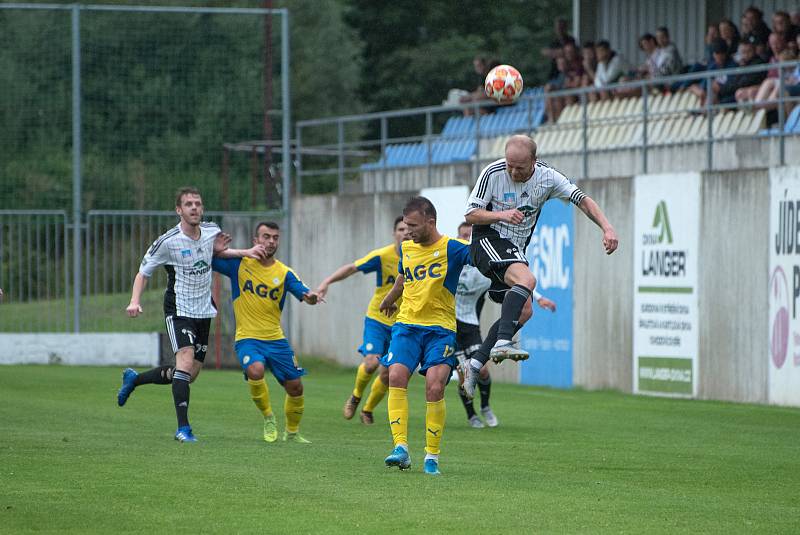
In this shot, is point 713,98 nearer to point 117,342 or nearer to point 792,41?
point 792,41

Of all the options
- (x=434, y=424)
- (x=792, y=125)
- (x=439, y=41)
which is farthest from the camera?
(x=439, y=41)

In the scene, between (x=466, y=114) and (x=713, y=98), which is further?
(x=466, y=114)

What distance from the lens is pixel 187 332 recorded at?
43.7ft

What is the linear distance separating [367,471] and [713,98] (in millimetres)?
13408

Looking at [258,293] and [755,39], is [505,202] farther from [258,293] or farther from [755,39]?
[755,39]

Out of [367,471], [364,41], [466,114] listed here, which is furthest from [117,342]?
[364,41]

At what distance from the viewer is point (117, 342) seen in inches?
1022

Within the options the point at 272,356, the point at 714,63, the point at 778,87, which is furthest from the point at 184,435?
the point at 714,63

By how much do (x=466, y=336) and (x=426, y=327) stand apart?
495cm

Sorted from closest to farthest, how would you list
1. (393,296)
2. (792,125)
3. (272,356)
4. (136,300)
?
(393,296), (136,300), (272,356), (792,125)

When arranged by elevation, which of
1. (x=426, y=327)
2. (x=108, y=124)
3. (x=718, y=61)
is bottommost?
(x=426, y=327)

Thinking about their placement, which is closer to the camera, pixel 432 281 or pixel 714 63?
pixel 432 281

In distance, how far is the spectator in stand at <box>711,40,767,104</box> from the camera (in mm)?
21594

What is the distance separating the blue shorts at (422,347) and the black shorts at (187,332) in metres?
3.03
